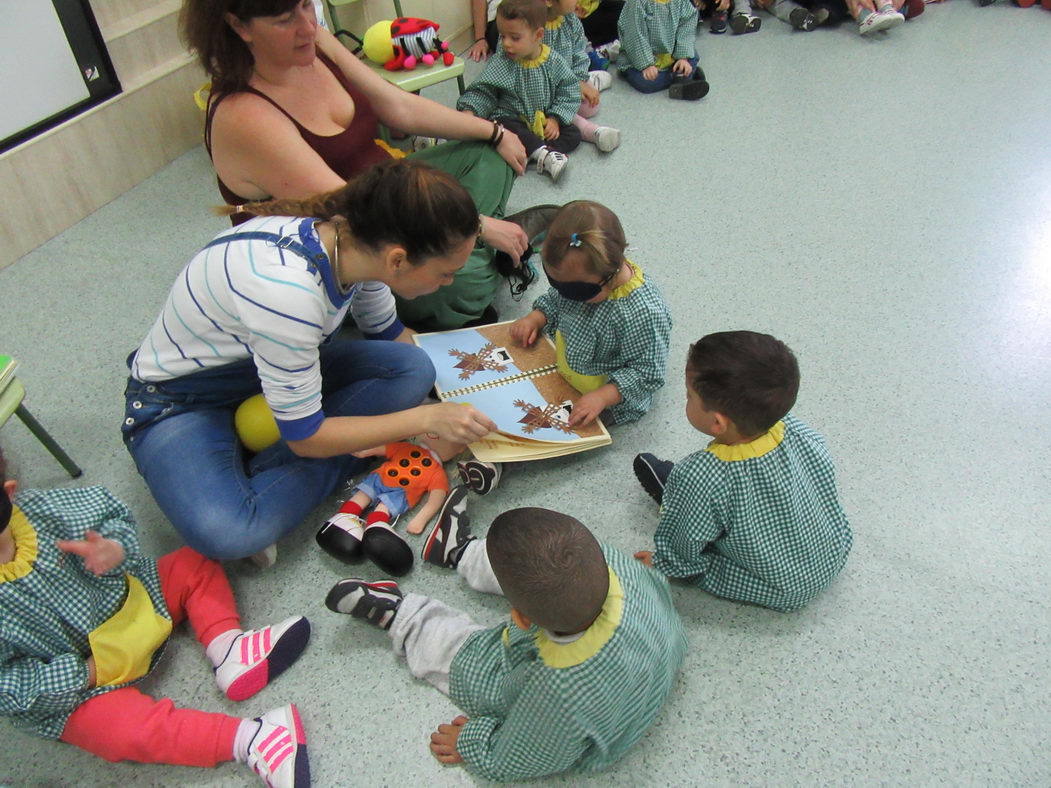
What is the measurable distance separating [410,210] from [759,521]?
2.49 feet

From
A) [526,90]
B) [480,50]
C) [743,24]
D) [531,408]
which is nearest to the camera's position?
[531,408]

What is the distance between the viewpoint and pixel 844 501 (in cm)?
145

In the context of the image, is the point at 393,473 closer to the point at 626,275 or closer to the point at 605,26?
the point at 626,275

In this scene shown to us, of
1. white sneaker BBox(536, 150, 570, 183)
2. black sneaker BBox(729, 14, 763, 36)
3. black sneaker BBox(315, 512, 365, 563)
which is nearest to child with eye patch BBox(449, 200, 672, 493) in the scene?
black sneaker BBox(315, 512, 365, 563)

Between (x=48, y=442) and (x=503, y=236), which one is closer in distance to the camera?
(x=48, y=442)

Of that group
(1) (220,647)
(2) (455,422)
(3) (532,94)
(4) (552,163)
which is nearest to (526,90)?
(3) (532,94)

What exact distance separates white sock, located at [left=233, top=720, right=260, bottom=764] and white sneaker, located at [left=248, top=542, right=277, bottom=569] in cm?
33

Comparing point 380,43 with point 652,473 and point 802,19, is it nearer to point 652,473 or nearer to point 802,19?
point 652,473

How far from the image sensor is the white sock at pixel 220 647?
3.86ft

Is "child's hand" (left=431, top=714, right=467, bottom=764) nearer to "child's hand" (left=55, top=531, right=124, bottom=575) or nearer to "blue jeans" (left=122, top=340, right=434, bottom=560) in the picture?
"blue jeans" (left=122, top=340, right=434, bottom=560)

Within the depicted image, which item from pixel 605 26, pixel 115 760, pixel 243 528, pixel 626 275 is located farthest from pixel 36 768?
pixel 605 26

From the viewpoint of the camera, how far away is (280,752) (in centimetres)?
106

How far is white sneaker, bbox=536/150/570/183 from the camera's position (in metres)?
2.43

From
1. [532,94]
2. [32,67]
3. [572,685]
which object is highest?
[32,67]
